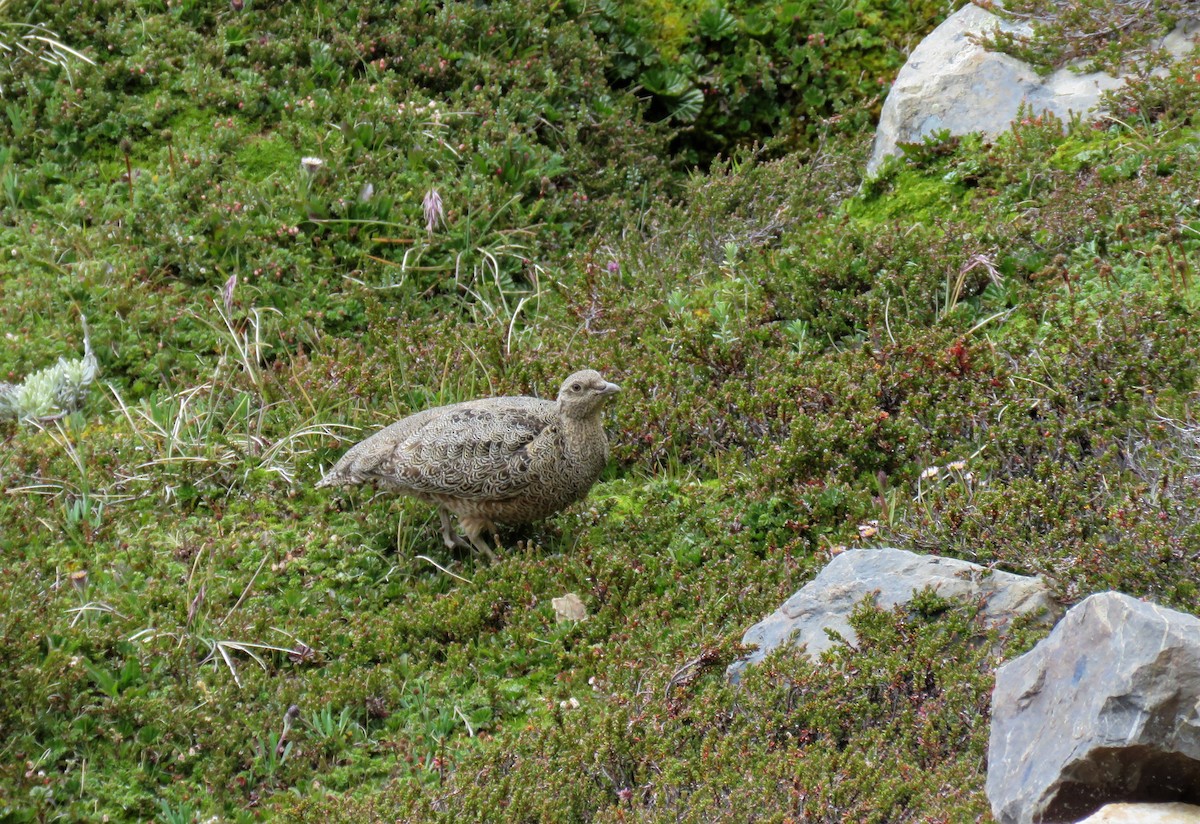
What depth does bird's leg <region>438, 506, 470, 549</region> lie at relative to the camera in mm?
7281

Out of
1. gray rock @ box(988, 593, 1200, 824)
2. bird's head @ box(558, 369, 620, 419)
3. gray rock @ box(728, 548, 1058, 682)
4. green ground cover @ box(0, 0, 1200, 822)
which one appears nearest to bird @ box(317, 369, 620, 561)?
bird's head @ box(558, 369, 620, 419)

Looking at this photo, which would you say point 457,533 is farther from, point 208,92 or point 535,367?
point 208,92

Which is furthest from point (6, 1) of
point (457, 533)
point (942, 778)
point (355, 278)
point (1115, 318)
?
point (942, 778)

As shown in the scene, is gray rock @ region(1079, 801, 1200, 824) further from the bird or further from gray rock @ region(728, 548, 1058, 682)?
the bird

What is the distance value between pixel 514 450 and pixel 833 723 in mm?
2554

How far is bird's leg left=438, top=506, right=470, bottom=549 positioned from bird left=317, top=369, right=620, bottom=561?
114mm

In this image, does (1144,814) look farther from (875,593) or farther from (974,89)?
(974,89)

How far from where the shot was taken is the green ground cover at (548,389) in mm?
5285

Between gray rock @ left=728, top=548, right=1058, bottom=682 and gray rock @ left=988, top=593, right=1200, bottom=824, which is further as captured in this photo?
gray rock @ left=728, top=548, right=1058, bottom=682

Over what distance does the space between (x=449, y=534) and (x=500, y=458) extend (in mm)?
726

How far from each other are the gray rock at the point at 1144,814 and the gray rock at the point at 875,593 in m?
1.53

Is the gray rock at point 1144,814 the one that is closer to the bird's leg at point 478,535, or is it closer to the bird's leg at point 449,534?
the bird's leg at point 478,535

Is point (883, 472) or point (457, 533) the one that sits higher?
point (883, 472)

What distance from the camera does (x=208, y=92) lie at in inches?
394
